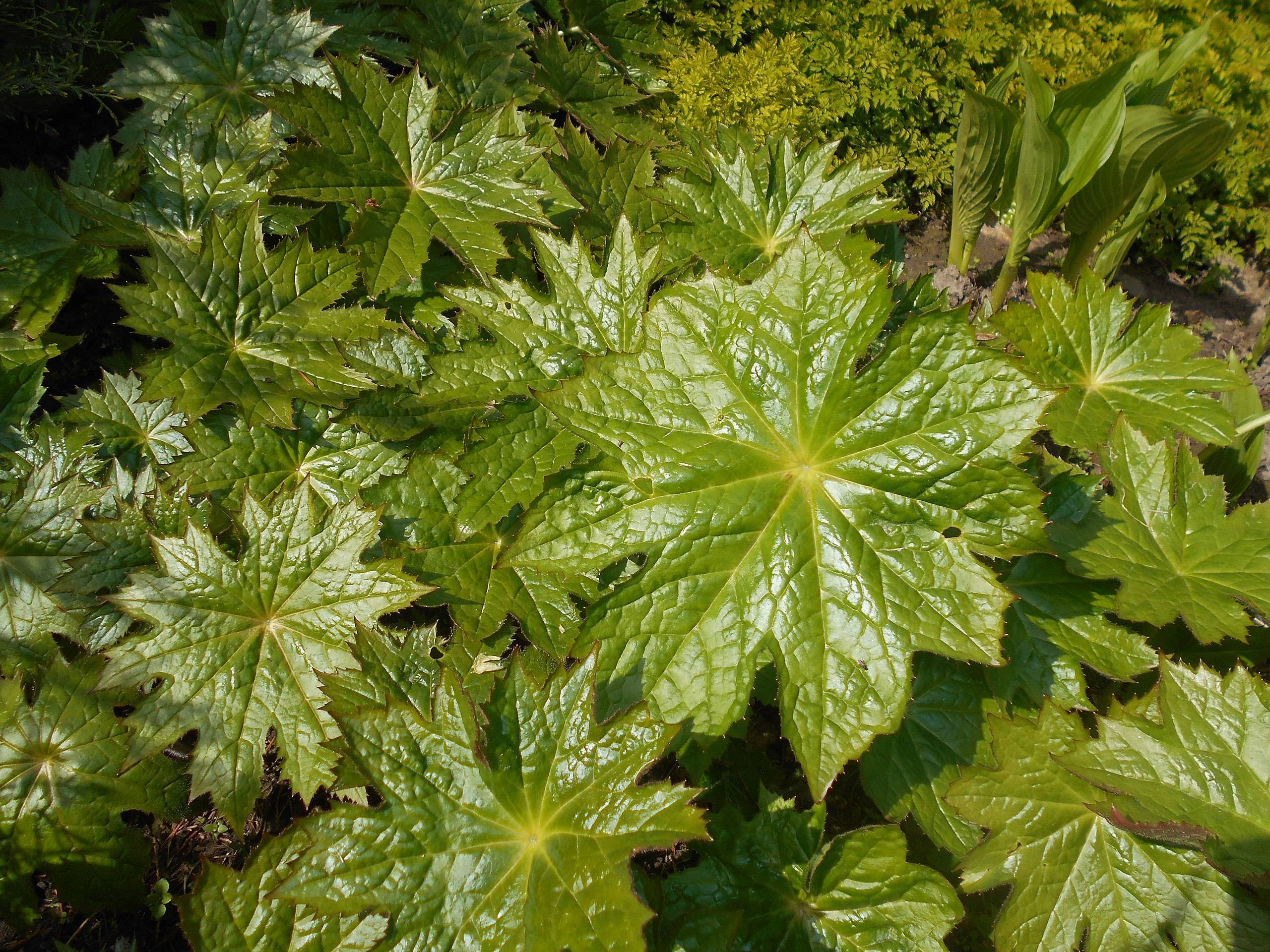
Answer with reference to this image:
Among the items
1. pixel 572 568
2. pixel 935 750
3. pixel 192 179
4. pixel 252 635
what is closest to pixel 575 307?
pixel 572 568

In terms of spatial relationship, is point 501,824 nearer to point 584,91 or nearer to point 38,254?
point 38,254

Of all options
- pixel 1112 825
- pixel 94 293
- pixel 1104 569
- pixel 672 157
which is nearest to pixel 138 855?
pixel 94 293

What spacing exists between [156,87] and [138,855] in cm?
261

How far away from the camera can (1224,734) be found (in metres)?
1.94

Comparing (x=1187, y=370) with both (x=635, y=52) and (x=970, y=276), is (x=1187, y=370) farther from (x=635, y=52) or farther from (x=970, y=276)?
(x=635, y=52)

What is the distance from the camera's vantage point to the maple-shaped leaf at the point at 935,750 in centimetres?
217

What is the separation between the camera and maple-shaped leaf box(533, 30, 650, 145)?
3400 millimetres

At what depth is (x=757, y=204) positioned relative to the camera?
2.67 m

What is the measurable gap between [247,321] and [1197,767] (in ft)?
9.51

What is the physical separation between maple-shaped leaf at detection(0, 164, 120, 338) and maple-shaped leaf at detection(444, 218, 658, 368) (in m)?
1.62

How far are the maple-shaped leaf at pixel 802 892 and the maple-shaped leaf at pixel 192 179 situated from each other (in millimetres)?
2501

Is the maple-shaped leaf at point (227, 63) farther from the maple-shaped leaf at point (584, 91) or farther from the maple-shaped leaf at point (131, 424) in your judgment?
the maple-shaped leaf at point (131, 424)

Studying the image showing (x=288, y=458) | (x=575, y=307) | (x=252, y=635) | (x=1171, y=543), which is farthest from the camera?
(x=288, y=458)

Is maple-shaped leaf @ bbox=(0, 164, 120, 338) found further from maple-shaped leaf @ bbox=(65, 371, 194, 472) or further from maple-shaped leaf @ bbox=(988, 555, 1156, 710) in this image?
maple-shaped leaf @ bbox=(988, 555, 1156, 710)
